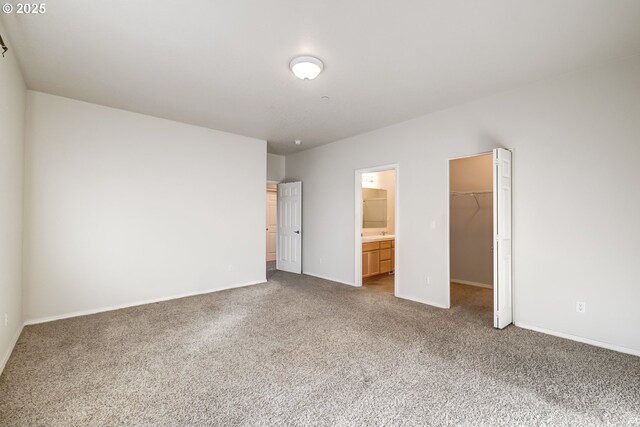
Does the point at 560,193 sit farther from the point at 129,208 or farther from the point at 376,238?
the point at 129,208

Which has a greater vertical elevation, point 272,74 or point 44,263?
point 272,74

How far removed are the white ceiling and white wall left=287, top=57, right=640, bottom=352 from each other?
282 millimetres

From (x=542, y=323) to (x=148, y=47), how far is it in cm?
477

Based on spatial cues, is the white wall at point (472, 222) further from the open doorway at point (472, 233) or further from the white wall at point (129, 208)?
the white wall at point (129, 208)

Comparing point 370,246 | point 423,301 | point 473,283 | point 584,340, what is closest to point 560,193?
point 584,340

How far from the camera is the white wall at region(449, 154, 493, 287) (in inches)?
205

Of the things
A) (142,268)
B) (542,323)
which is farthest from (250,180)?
(542,323)

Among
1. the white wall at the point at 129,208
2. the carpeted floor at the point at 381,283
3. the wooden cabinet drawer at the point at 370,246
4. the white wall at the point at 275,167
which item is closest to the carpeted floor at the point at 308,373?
the white wall at the point at 129,208

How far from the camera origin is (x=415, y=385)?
2.19 meters

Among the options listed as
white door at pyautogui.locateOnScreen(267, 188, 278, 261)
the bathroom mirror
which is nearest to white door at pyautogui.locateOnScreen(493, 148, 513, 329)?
the bathroom mirror

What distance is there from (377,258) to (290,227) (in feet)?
6.55

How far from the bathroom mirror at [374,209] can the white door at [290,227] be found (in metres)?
1.54

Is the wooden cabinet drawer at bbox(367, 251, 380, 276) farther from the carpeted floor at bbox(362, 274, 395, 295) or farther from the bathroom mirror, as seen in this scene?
the bathroom mirror

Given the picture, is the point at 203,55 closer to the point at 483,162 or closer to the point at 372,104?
the point at 372,104
